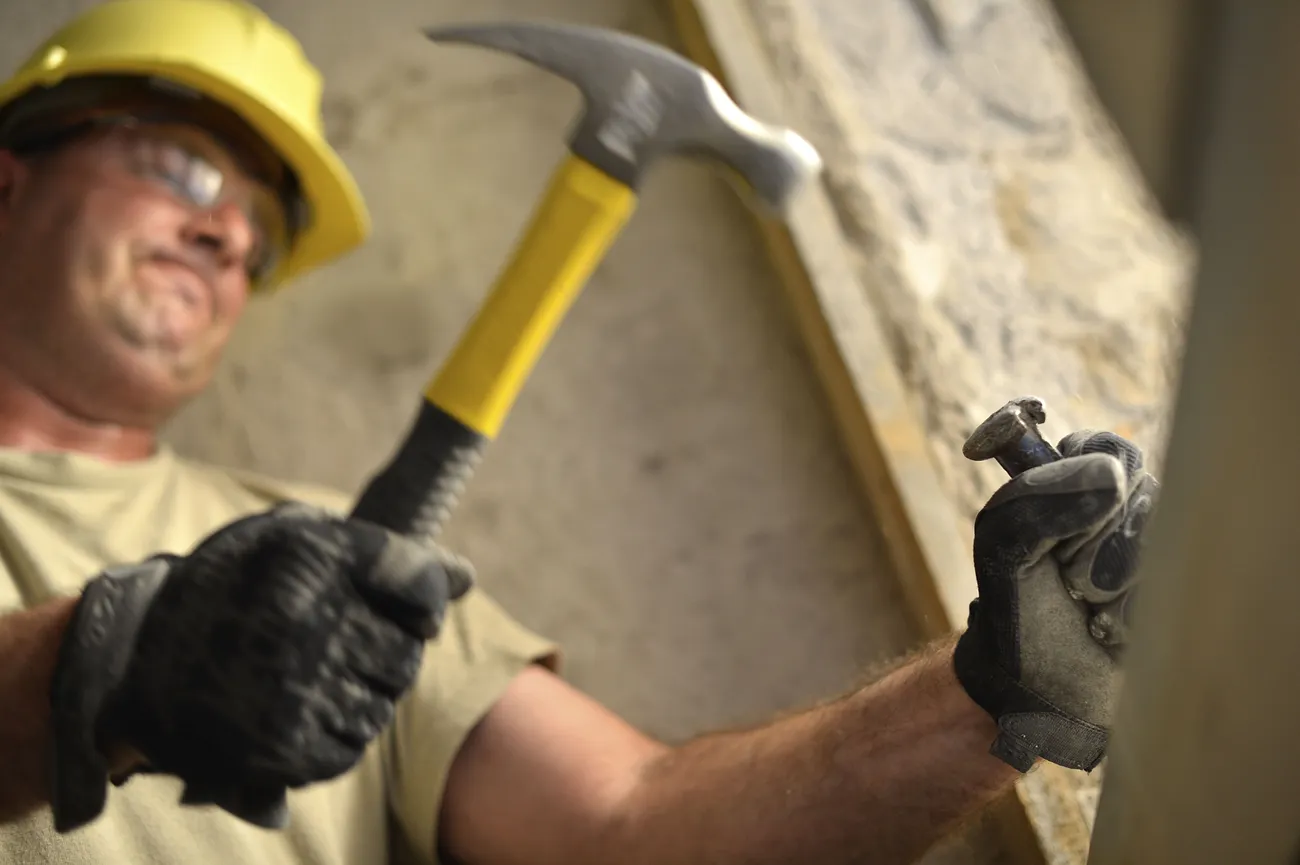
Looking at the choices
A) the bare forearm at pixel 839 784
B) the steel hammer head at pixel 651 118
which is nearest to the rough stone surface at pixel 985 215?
the bare forearm at pixel 839 784

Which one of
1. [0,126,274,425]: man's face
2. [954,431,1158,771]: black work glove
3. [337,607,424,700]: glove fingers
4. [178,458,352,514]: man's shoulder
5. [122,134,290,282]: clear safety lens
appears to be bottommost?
[178,458,352,514]: man's shoulder

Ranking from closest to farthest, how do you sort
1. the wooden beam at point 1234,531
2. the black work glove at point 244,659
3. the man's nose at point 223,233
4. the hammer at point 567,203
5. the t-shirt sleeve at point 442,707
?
1. the wooden beam at point 1234,531
2. the black work glove at point 244,659
3. the hammer at point 567,203
4. the t-shirt sleeve at point 442,707
5. the man's nose at point 223,233

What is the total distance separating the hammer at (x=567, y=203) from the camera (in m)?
0.71

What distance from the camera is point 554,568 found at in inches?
49.1

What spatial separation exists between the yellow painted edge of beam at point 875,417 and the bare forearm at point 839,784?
0.16 m

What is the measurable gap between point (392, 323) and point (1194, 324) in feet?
3.85

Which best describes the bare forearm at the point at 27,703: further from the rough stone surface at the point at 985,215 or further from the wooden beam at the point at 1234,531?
the rough stone surface at the point at 985,215

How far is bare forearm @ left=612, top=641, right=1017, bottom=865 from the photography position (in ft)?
2.59

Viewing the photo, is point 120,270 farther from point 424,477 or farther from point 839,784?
point 839,784

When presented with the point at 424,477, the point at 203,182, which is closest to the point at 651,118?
the point at 424,477

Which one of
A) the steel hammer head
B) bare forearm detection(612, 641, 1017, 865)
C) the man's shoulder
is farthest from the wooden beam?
the man's shoulder

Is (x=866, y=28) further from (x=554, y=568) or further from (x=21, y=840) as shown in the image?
(x=21, y=840)

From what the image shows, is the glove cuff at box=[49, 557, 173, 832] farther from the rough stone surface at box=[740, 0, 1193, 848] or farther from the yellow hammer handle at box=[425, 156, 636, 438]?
the rough stone surface at box=[740, 0, 1193, 848]

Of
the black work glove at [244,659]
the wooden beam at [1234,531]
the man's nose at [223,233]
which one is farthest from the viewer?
the man's nose at [223,233]
